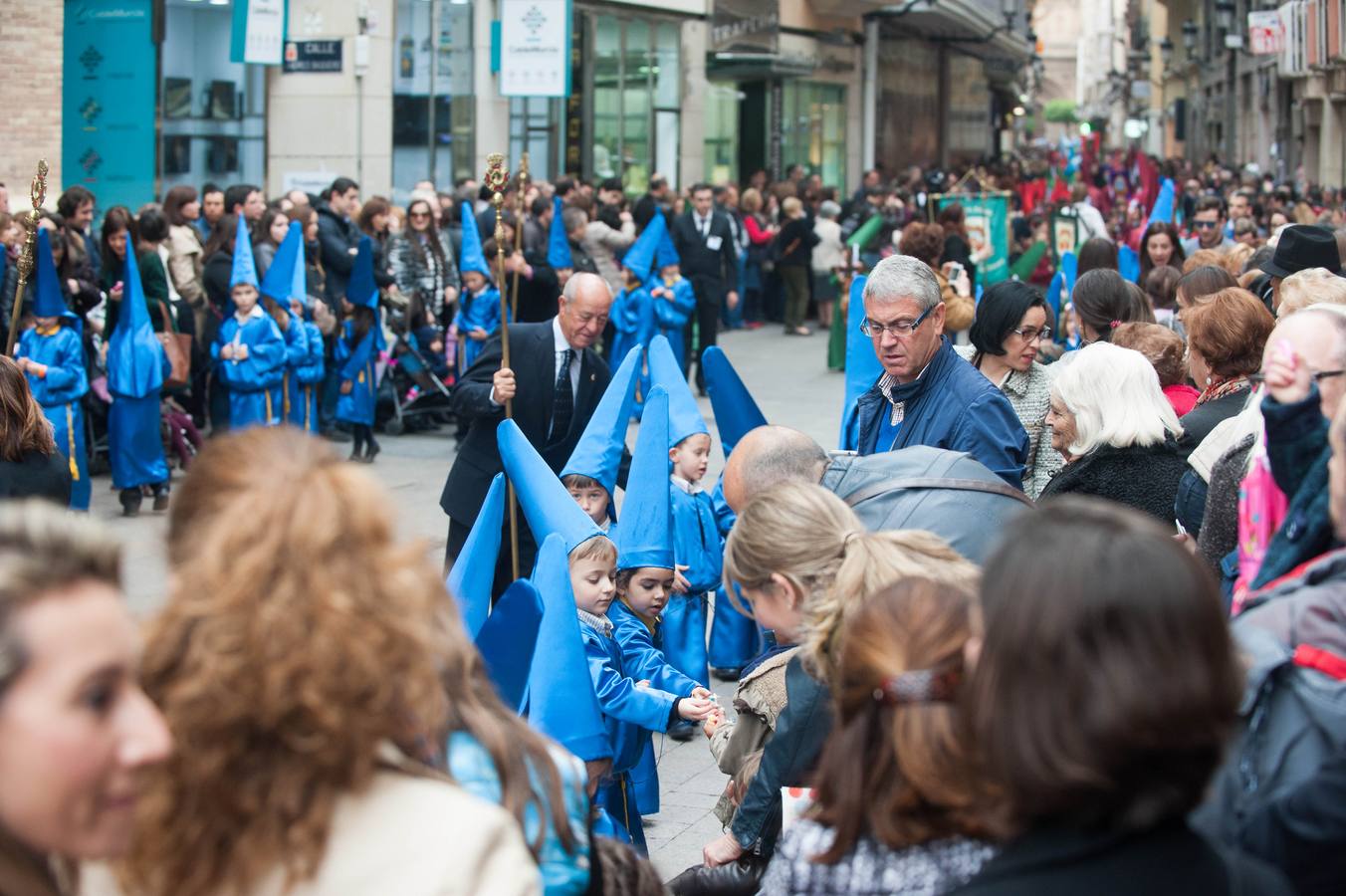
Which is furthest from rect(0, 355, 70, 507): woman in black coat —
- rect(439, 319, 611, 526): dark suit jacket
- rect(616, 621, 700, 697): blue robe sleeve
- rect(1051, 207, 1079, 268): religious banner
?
rect(1051, 207, 1079, 268): religious banner

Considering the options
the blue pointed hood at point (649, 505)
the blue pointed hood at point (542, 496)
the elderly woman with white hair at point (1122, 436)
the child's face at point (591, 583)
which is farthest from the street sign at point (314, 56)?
the elderly woman with white hair at point (1122, 436)

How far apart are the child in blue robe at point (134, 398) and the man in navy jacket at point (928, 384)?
640cm

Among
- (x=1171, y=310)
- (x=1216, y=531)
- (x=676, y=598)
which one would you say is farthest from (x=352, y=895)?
(x=1171, y=310)

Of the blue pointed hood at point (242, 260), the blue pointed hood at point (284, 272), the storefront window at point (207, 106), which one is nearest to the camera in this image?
the blue pointed hood at point (242, 260)

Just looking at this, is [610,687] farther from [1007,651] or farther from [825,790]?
[1007,651]

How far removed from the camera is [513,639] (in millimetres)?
3820

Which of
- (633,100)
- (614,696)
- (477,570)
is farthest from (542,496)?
(633,100)

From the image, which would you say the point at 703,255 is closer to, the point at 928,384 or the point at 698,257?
the point at 698,257

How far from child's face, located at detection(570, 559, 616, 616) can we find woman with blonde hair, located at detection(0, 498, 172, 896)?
316 centimetres

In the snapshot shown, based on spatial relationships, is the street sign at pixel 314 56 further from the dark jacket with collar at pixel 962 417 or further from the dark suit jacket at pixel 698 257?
the dark jacket with collar at pixel 962 417

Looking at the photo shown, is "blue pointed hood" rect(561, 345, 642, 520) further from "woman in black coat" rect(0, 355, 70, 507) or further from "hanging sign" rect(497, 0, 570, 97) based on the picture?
"hanging sign" rect(497, 0, 570, 97)

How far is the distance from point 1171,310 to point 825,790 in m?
7.73

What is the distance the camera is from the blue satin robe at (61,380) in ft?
31.7

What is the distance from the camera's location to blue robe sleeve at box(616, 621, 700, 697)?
5053 millimetres
